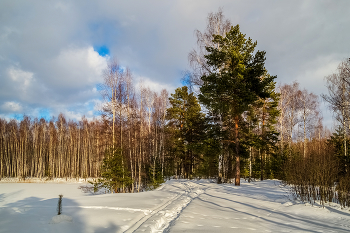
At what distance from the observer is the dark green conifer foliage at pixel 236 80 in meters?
13.4

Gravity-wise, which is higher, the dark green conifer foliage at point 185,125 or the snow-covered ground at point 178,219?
the dark green conifer foliage at point 185,125

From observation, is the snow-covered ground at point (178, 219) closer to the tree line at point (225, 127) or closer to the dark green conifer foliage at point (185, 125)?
the tree line at point (225, 127)

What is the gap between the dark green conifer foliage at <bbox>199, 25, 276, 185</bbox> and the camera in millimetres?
13414

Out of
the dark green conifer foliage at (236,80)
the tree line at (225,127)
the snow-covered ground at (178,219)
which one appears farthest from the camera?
the dark green conifer foliage at (236,80)

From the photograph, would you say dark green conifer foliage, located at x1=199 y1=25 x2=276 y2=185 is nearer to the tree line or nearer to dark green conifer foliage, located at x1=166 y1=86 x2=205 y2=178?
the tree line

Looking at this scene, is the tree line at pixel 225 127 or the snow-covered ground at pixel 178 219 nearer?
the snow-covered ground at pixel 178 219

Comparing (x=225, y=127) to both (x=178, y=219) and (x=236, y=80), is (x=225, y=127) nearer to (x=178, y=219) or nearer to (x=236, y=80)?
(x=236, y=80)

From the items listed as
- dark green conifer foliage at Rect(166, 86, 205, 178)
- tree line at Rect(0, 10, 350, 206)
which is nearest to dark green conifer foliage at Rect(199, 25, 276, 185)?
tree line at Rect(0, 10, 350, 206)

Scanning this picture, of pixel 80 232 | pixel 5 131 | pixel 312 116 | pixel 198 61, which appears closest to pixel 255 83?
pixel 198 61

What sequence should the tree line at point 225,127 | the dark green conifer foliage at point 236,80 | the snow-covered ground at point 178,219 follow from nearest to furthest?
1. the snow-covered ground at point 178,219
2. the tree line at point 225,127
3. the dark green conifer foliage at point 236,80

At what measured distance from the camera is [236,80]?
44.4 feet

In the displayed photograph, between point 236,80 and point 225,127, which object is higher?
point 236,80

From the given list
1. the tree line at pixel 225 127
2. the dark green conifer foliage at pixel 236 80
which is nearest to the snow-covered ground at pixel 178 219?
the tree line at pixel 225 127

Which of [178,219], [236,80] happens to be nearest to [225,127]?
[236,80]
